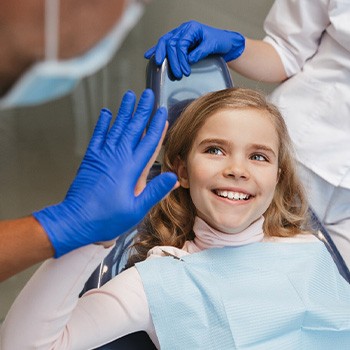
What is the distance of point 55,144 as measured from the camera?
3.18 meters

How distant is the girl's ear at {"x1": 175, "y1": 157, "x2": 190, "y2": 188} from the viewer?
5.15 feet

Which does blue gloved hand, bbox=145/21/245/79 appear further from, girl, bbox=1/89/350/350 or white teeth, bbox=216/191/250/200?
white teeth, bbox=216/191/250/200

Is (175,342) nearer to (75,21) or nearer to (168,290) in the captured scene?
(168,290)

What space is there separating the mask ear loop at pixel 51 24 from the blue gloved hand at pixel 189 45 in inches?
44.1

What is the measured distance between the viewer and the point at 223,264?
58.4 inches

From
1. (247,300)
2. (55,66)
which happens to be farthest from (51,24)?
(247,300)

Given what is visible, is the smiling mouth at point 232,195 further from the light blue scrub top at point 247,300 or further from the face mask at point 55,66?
the face mask at point 55,66

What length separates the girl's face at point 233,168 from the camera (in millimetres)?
1425

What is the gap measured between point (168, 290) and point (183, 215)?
26cm

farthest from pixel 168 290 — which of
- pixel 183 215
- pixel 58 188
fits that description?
pixel 58 188

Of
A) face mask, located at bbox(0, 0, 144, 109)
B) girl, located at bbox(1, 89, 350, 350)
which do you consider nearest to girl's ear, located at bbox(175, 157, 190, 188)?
girl, located at bbox(1, 89, 350, 350)

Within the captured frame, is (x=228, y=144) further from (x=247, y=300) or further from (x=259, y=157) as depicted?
(x=247, y=300)

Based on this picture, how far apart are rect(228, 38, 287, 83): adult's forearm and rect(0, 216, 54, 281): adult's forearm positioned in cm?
110

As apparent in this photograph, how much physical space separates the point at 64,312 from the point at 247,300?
1.42ft
